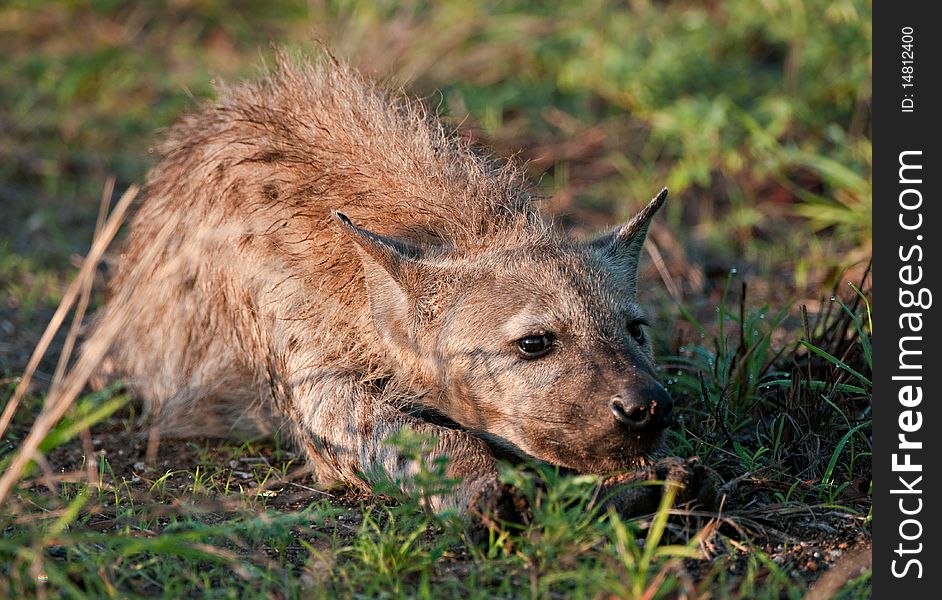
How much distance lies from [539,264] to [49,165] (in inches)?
209

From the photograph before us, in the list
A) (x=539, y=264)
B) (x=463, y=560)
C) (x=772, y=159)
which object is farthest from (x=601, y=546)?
(x=772, y=159)

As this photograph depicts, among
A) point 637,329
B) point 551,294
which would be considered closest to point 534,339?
point 551,294

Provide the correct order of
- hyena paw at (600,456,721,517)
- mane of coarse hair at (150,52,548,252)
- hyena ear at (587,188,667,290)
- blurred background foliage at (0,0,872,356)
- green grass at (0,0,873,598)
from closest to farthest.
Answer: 1. green grass at (0,0,873,598)
2. hyena paw at (600,456,721,517)
3. hyena ear at (587,188,667,290)
4. mane of coarse hair at (150,52,548,252)
5. blurred background foliage at (0,0,872,356)

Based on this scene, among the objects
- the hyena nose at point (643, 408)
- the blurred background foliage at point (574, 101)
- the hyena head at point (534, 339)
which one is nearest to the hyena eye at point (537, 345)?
the hyena head at point (534, 339)

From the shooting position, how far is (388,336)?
4.47 metres

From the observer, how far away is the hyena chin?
13.2ft

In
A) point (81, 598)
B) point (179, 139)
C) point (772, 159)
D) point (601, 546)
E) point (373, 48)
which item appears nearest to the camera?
point (81, 598)

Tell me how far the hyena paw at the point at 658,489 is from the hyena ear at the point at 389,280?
1.08m

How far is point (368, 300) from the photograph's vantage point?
4.52 metres

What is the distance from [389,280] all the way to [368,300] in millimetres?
192

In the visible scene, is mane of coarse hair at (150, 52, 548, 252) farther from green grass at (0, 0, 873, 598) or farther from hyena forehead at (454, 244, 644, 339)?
green grass at (0, 0, 873, 598)

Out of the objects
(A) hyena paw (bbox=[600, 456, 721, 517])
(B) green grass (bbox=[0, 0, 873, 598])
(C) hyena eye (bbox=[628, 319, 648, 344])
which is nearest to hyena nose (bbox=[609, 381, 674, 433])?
(A) hyena paw (bbox=[600, 456, 721, 517])

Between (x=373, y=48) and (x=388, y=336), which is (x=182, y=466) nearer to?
(x=388, y=336)

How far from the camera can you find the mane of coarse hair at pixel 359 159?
Result: 15.2 feet
